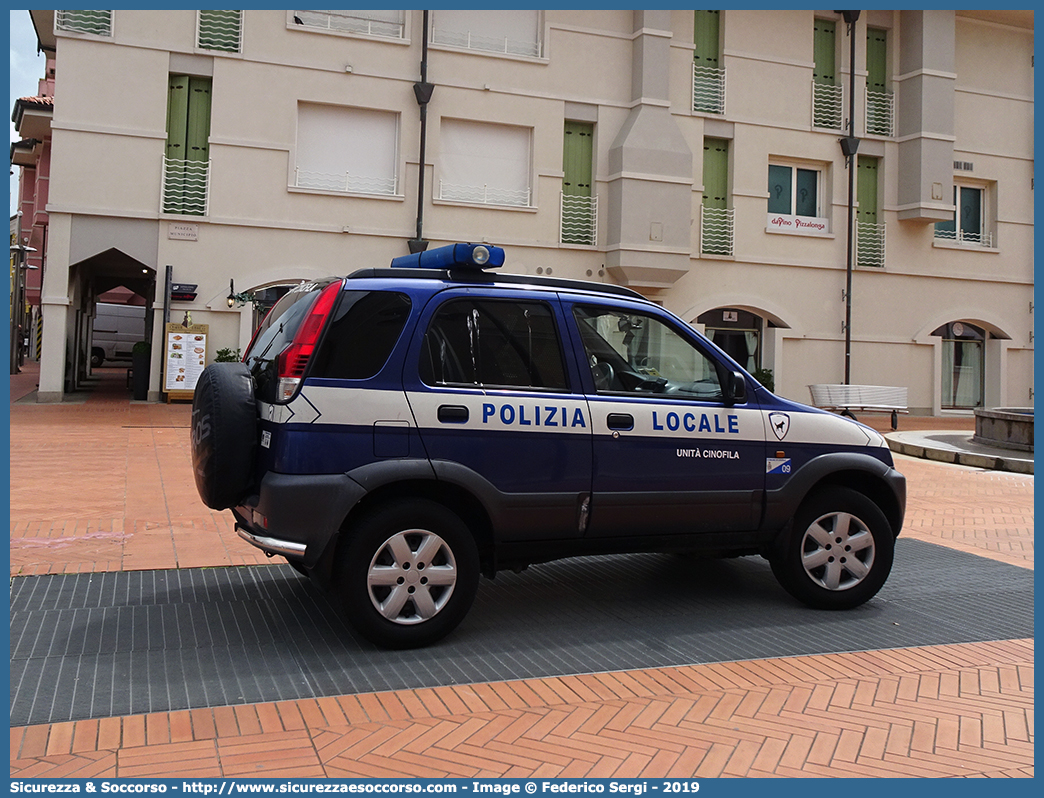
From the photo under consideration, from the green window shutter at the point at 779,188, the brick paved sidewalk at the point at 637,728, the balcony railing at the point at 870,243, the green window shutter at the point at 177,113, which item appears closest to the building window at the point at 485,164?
the green window shutter at the point at 177,113

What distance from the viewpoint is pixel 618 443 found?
5094 mm

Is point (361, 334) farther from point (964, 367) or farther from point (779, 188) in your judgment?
point (964, 367)

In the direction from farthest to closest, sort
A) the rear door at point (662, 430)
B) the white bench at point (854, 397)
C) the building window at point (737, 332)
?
the building window at point (737, 332), the white bench at point (854, 397), the rear door at point (662, 430)

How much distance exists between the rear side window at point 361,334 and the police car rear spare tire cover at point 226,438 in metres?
0.48

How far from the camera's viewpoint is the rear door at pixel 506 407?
4762mm

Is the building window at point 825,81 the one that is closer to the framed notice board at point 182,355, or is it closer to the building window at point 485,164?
the building window at point 485,164

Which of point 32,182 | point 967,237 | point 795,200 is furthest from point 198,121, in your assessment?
point 32,182

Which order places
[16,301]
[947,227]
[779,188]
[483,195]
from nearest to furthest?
[483,195]
[779,188]
[947,227]
[16,301]

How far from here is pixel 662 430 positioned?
5211mm

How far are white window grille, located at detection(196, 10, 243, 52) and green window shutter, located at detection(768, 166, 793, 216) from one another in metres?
13.2

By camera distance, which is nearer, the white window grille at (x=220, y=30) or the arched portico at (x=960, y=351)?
the white window grille at (x=220, y=30)

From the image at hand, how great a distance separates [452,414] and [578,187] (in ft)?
61.1

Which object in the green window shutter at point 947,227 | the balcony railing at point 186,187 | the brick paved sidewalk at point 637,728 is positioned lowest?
the brick paved sidewalk at point 637,728

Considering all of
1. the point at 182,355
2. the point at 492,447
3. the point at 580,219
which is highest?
the point at 580,219
